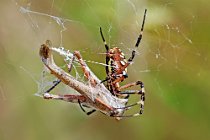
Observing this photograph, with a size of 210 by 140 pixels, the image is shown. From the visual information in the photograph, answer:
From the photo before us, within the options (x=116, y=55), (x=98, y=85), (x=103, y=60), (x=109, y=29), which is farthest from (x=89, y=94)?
(x=109, y=29)

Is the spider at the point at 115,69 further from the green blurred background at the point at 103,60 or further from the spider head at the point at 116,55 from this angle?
the green blurred background at the point at 103,60

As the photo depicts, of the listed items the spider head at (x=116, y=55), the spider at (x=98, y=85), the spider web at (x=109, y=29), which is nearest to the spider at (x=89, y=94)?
the spider at (x=98, y=85)

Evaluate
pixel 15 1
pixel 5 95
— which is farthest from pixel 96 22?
pixel 5 95

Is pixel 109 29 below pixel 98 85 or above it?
above

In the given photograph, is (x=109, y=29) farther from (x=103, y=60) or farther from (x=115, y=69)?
(x=115, y=69)

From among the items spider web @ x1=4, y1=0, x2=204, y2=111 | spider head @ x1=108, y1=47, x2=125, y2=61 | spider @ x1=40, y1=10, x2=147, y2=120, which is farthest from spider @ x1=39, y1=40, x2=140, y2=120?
spider web @ x1=4, y1=0, x2=204, y2=111

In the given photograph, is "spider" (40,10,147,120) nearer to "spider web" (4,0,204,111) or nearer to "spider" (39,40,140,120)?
"spider" (39,40,140,120)

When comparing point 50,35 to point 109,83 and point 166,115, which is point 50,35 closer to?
point 109,83
